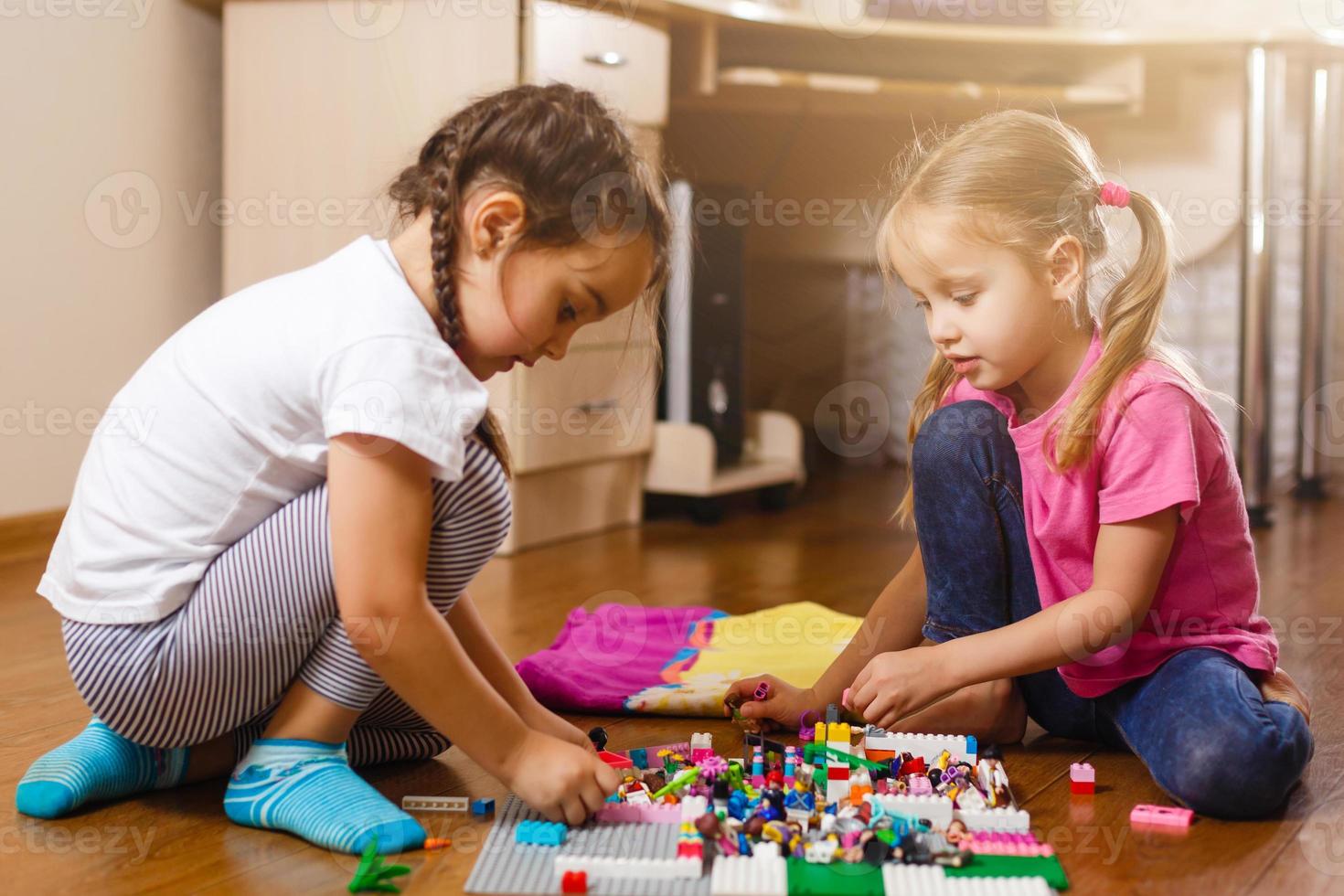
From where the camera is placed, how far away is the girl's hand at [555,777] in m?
0.78

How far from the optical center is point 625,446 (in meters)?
1.99

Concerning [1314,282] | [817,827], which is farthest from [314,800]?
[1314,282]

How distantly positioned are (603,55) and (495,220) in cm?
104

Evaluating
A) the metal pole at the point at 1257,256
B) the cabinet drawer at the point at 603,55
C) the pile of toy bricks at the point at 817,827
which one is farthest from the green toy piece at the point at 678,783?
the metal pole at the point at 1257,256

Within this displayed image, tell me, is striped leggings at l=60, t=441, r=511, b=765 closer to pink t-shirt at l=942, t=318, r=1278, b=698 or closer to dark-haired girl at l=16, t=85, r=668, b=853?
dark-haired girl at l=16, t=85, r=668, b=853

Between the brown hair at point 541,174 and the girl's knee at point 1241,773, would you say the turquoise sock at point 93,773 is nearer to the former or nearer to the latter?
the brown hair at point 541,174

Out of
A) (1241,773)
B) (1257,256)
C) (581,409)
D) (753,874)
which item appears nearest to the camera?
(753,874)

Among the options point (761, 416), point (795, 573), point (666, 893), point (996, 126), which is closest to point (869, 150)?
point (761, 416)

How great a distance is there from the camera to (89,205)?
1745 mm

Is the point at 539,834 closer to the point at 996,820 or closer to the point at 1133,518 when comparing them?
the point at 996,820

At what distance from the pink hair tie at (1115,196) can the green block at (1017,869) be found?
0.46 meters

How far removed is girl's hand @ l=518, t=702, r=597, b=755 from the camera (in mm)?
917

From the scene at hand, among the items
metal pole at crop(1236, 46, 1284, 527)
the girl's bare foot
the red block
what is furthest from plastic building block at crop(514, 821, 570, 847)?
metal pole at crop(1236, 46, 1284, 527)

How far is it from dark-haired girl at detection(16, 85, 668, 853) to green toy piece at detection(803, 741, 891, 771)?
157 mm
